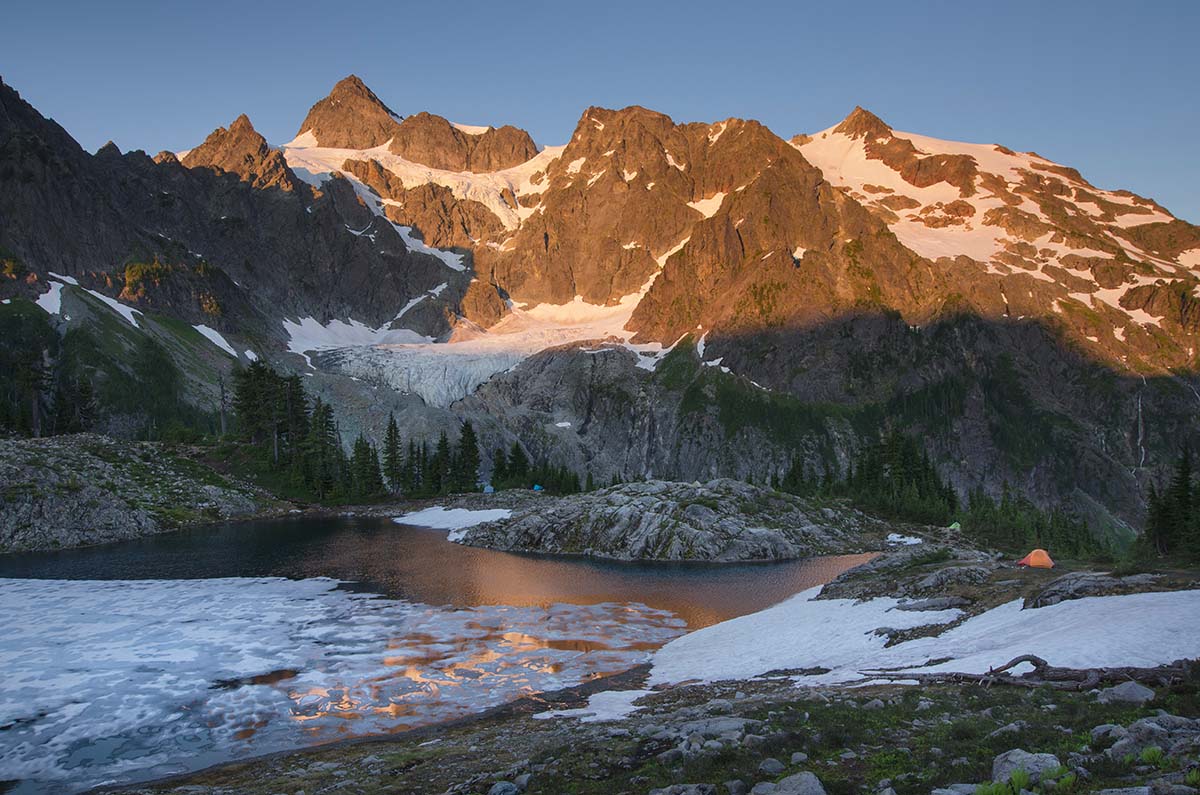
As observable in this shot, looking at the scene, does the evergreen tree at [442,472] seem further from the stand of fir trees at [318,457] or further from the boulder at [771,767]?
the boulder at [771,767]

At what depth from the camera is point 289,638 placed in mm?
38625

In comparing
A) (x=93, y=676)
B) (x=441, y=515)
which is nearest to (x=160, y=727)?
(x=93, y=676)

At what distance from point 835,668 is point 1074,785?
16690 millimetres

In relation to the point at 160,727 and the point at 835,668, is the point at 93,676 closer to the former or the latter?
the point at 160,727

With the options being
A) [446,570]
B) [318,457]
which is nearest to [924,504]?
[446,570]

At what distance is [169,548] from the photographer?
76.4 meters

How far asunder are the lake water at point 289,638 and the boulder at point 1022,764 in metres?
19.6

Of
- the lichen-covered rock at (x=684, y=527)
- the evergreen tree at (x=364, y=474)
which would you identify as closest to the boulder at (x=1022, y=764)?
the lichen-covered rock at (x=684, y=527)

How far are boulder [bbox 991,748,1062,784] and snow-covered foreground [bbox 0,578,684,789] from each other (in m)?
19.8

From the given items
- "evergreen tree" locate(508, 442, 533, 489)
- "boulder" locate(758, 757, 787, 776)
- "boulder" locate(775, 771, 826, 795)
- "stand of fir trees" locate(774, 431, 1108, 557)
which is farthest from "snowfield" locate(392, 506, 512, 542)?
"boulder" locate(775, 771, 826, 795)

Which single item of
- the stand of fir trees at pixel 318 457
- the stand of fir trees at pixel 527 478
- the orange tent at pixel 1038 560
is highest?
the stand of fir trees at pixel 318 457

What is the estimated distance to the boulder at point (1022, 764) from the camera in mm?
11305

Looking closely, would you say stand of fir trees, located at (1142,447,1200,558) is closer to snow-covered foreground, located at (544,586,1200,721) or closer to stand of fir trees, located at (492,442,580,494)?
snow-covered foreground, located at (544,586,1200,721)

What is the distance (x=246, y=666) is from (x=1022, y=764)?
31.9 m
